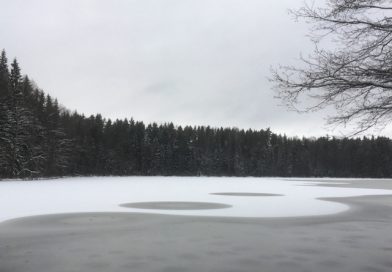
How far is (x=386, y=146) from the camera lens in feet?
399

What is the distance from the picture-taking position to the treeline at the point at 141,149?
5638 cm

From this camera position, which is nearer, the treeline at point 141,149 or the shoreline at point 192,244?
the shoreline at point 192,244

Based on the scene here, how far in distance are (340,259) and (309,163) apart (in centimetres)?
12454

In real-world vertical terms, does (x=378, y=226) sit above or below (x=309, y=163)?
below

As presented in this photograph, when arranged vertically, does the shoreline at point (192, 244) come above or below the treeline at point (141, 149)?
below

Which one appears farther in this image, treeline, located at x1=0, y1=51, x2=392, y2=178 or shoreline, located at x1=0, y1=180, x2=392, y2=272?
treeline, located at x1=0, y1=51, x2=392, y2=178

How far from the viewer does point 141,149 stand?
110375 mm

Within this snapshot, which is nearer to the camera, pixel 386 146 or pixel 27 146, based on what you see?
pixel 27 146

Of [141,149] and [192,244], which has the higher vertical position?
[141,149]

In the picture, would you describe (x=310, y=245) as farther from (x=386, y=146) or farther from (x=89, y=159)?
(x=386, y=146)

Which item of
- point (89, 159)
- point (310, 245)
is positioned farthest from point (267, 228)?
point (89, 159)

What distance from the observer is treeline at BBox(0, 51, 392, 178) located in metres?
56.4

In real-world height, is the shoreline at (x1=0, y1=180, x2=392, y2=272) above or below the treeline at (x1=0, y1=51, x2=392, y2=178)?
below

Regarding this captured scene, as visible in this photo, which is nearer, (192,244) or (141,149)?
(192,244)
